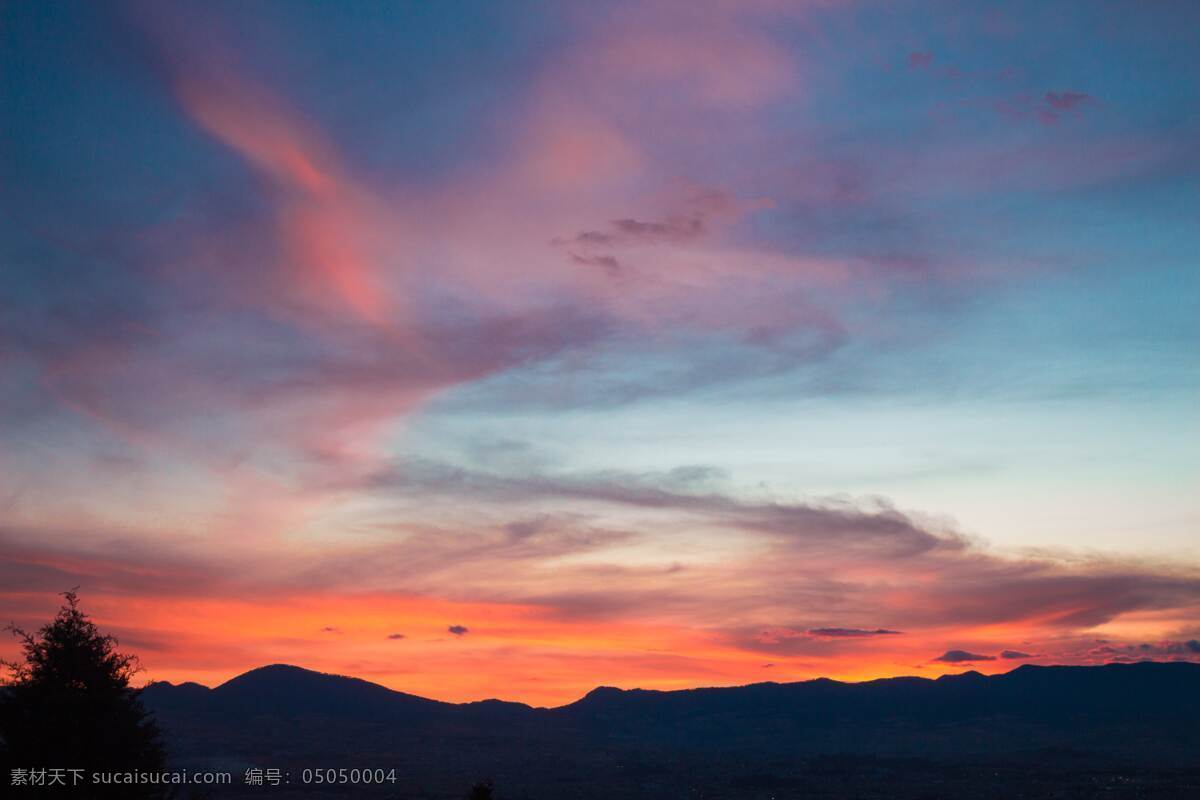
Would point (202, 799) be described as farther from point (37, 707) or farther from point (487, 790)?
point (487, 790)

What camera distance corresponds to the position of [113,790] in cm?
3444

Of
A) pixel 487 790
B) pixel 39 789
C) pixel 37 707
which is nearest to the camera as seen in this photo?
pixel 39 789

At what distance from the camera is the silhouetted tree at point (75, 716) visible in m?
34.3

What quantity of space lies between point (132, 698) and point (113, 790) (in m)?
4.19

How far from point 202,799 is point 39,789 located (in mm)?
6289

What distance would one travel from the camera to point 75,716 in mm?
35625

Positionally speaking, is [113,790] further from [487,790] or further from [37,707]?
[487,790]

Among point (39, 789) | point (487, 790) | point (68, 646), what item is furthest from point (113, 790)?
point (487, 790)

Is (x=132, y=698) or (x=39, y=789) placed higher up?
(x=132, y=698)

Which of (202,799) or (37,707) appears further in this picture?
(202,799)

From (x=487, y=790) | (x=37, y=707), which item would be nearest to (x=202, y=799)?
(x=37, y=707)

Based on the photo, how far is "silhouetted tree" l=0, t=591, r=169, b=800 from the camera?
3431 centimetres

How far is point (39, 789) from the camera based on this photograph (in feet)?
108

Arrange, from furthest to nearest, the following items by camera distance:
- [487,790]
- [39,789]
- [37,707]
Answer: [487,790]
[37,707]
[39,789]
